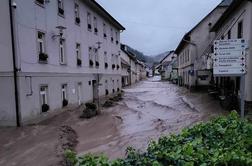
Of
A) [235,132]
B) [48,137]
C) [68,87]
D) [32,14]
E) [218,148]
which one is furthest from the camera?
[68,87]

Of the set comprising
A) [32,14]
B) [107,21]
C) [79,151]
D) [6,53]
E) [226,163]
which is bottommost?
[79,151]

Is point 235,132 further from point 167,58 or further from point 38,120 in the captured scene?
point 167,58

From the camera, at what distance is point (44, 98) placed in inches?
572

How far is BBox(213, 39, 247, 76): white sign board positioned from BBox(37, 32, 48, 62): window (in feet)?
32.7

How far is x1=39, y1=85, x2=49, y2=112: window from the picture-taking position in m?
14.0

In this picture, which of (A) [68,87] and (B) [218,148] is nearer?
(B) [218,148]

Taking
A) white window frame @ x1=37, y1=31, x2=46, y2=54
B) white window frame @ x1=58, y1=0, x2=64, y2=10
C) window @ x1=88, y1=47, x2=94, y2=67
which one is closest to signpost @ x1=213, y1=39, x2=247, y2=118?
white window frame @ x1=37, y1=31, x2=46, y2=54

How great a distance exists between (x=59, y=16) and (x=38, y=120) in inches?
251

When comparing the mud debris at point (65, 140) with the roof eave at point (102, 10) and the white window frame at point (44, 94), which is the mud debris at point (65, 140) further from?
the roof eave at point (102, 10)

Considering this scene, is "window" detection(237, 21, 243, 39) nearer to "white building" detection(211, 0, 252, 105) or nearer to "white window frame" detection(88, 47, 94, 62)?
"white building" detection(211, 0, 252, 105)

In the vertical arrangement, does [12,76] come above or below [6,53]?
below

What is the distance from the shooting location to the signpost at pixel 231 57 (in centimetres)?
615

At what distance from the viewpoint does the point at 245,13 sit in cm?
1466

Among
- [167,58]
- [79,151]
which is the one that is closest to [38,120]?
[79,151]
